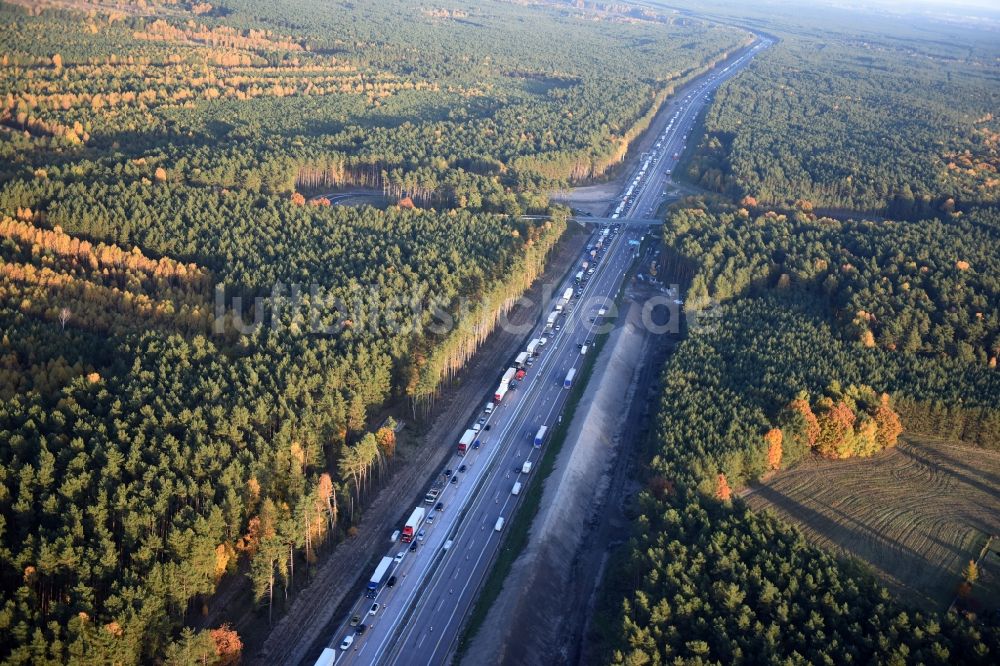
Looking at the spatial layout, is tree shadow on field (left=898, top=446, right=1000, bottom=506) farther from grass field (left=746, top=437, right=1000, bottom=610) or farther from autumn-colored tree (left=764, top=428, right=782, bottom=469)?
autumn-colored tree (left=764, top=428, right=782, bottom=469)

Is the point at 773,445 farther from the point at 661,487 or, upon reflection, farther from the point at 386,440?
the point at 386,440

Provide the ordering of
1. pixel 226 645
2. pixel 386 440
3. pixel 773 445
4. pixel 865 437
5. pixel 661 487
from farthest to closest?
pixel 865 437 → pixel 773 445 → pixel 386 440 → pixel 661 487 → pixel 226 645

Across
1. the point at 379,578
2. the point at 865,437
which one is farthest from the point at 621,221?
the point at 379,578

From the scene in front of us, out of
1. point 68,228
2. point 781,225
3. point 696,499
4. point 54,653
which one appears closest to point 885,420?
point 696,499

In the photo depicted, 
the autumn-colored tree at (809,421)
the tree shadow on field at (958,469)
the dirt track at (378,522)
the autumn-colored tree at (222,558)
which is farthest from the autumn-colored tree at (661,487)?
the autumn-colored tree at (222,558)

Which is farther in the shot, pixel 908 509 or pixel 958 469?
pixel 958 469

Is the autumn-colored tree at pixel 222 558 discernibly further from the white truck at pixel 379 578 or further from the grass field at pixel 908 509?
the grass field at pixel 908 509

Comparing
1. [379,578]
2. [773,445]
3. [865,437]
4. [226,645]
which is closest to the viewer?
[226,645]
